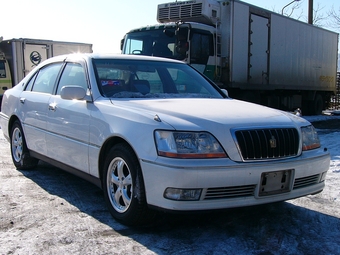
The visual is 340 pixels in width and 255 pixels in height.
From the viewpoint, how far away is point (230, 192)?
11.1 ft

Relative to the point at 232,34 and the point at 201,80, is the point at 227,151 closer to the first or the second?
the point at 201,80

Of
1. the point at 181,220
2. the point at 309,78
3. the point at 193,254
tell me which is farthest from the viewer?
the point at 309,78

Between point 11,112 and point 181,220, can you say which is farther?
point 11,112

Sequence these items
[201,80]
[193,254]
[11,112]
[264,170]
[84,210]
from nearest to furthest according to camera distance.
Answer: [193,254] < [264,170] < [84,210] < [201,80] < [11,112]

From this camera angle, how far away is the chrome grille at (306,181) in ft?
12.3

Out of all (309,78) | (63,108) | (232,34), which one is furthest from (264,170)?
(309,78)

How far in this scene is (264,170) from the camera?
3.45m

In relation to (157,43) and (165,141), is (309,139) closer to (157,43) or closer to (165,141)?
(165,141)

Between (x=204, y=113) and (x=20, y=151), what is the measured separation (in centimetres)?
328

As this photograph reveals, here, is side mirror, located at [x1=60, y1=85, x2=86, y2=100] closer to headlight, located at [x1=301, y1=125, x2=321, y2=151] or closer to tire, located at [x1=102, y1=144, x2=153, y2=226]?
tire, located at [x1=102, y1=144, x2=153, y2=226]

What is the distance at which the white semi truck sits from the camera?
17.8 meters

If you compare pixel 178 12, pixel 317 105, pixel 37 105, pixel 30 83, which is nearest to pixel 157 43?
pixel 178 12

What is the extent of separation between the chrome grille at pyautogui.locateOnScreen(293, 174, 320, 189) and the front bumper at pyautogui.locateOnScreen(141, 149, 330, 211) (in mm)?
180

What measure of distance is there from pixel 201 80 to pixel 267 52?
899 centimetres
